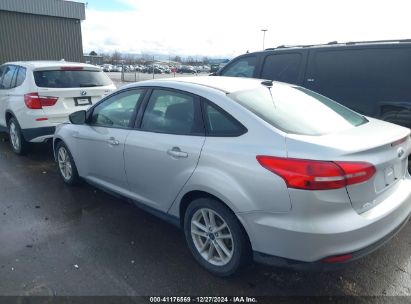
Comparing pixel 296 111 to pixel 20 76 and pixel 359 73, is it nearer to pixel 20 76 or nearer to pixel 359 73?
pixel 359 73

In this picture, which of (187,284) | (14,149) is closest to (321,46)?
(187,284)

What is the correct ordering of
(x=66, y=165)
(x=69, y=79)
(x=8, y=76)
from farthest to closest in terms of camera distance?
(x=8, y=76) < (x=69, y=79) < (x=66, y=165)

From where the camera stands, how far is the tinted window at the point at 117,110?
12.0 ft

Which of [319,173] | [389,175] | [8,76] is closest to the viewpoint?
[319,173]

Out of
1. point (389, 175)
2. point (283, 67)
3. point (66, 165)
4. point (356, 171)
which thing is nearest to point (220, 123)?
point (356, 171)

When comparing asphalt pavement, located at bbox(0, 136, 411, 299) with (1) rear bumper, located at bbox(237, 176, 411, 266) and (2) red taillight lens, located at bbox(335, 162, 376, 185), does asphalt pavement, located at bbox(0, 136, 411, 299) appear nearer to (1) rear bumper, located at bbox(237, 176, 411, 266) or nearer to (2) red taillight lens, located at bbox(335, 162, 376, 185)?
(1) rear bumper, located at bbox(237, 176, 411, 266)

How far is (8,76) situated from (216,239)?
5.96m

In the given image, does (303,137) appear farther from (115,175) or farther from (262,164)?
(115,175)

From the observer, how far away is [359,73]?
471 centimetres

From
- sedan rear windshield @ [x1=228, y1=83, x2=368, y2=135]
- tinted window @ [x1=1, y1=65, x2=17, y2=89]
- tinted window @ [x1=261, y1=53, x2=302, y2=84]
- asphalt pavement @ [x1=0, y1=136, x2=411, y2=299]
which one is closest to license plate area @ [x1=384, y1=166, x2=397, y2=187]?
sedan rear windshield @ [x1=228, y1=83, x2=368, y2=135]

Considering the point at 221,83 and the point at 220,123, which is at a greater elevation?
the point at 221,83

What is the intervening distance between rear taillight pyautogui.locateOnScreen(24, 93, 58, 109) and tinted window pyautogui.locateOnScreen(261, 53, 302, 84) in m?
3.64

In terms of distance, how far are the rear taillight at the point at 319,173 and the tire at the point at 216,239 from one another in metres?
0.59

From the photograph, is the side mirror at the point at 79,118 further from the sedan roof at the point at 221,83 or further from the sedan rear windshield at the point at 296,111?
the sedan rear windshield at the point at 296,111
